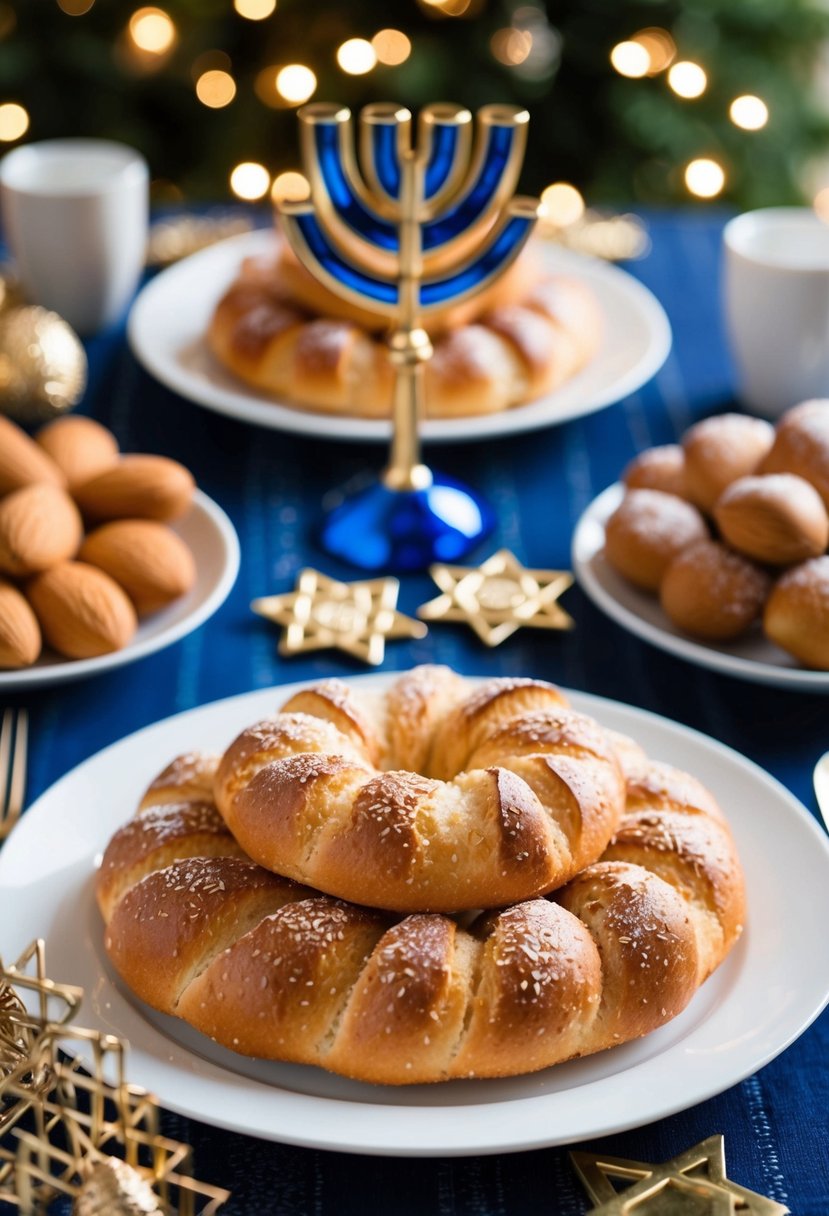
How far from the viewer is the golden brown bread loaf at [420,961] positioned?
74 cm

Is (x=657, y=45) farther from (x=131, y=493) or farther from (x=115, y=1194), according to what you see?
(x=115, y=1194)

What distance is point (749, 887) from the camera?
91 centimetres

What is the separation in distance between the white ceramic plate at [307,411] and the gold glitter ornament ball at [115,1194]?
0.99 meters

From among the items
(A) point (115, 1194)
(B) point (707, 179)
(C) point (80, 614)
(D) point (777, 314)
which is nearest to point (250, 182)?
(B) point (707, 179)

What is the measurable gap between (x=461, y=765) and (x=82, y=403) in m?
0.98

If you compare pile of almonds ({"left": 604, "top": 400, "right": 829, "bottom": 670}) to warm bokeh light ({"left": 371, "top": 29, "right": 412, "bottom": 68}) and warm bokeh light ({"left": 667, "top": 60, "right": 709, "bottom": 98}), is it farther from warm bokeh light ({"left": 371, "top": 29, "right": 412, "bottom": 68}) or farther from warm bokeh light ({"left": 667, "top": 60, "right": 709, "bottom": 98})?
warm bokeh light ({"left": 371, "top": 29, "right": 412, "bottom": 68})

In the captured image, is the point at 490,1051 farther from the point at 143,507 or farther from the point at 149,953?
the point at 143,507

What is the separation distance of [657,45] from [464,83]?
0.44 meters

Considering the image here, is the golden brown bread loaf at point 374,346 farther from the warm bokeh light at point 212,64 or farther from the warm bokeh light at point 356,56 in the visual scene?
the warm bokeh light at point 212,64

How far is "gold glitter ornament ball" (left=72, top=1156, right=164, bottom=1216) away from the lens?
23.8 inches

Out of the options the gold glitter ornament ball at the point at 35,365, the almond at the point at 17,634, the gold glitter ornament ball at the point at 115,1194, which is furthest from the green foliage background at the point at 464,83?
the gold glitter ornament ball at the point at 115,1194

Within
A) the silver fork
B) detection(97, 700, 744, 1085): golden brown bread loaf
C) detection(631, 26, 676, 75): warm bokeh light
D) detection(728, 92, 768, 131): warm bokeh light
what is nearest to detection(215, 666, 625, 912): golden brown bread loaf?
detection(97, 700, 744, 1085): golden brown bread loaf

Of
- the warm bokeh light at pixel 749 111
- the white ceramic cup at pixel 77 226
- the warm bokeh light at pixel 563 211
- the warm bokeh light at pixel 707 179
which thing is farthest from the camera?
the warm bokeh light at pixel 749 111

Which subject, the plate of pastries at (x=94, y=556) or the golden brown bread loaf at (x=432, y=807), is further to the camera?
the plate of pastries at (x=94, y=556)
